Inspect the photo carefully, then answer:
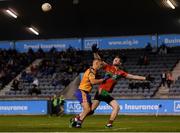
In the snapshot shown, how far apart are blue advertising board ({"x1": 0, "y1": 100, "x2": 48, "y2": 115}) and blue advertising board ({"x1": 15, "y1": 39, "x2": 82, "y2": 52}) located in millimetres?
11083

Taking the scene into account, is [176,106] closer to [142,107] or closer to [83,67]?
[142,107]

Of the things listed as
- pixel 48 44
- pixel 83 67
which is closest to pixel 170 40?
pixel 83 67

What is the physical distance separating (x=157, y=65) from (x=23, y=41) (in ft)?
49.2

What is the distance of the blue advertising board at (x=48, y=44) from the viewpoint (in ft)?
184

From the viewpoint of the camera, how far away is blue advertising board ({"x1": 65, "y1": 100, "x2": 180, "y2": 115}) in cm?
Result: 4172

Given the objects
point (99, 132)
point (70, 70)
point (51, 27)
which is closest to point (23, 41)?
point (51, 27)

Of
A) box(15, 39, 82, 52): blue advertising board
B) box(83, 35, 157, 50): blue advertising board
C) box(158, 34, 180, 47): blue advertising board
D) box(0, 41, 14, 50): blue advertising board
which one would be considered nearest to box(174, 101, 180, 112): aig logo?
box(158, 34, 180, 47): blue advertising board

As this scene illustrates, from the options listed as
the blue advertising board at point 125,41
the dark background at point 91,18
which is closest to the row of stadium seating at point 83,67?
the blue advertising board at point 125,41

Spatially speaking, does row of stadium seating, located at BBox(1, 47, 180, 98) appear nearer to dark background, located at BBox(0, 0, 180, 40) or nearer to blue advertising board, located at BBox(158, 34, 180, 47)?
blue advertising board, located at BBox(158, 34, 180, 47)

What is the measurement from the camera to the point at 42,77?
53375mm

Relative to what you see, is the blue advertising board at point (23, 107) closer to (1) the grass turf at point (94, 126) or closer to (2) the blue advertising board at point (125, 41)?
(2) the blue advertising board at point (125, 41)

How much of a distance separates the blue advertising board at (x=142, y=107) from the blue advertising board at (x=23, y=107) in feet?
7.45

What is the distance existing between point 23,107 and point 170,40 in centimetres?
1500

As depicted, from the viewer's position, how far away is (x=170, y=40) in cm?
5203
